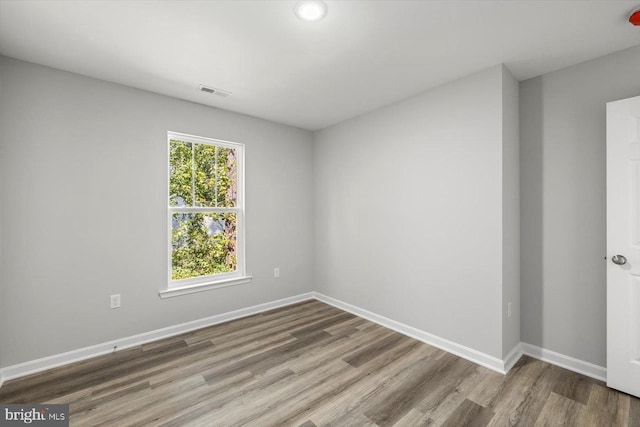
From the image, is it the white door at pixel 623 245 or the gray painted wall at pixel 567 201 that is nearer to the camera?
→ the white door at pixel 623 245

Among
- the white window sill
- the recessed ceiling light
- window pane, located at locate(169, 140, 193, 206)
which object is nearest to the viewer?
the recessed ceiling light

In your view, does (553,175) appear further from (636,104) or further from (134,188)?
(134,188)

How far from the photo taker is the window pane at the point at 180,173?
311 cm

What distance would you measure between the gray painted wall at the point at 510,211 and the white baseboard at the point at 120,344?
2.64 metres

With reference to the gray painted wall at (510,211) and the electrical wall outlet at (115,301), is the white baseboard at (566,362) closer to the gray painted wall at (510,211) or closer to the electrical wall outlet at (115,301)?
the gray painted wall at (510,211)

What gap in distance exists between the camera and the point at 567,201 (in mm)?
2367

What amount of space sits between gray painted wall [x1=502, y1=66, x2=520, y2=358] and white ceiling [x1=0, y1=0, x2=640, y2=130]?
270 mm

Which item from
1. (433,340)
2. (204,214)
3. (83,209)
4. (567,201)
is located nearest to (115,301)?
(83,209)

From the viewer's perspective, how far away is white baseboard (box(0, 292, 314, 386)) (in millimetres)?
2250

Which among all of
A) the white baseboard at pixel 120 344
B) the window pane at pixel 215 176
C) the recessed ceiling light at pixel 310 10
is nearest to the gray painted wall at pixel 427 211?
the white baseboard at pixel 120 344

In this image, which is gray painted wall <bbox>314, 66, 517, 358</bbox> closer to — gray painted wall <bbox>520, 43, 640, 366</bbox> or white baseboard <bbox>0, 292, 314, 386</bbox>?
gray painted wall <bbox>520, 43, 640, 366</bbox>

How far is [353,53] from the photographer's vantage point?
2.21 meters

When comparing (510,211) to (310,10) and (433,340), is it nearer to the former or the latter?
(433,340)

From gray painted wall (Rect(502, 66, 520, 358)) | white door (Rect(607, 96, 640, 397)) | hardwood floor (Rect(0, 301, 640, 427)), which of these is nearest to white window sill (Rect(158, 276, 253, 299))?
hardwood floor (Rect(0, 301, 640, 427))
